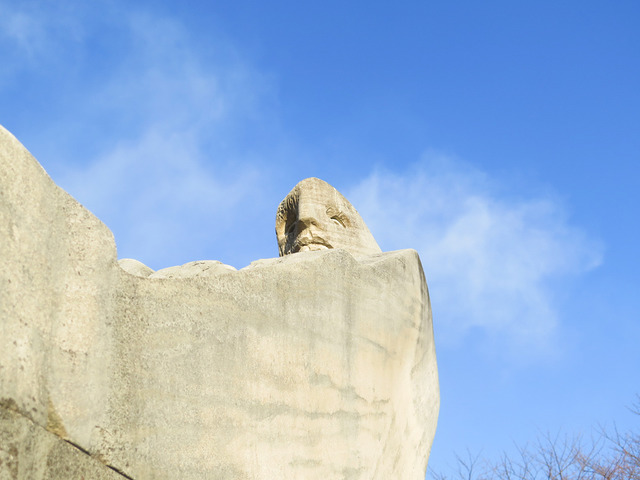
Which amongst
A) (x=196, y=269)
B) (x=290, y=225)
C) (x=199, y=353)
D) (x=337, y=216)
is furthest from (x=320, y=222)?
(x=199, y=353)

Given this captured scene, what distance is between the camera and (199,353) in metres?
3.15

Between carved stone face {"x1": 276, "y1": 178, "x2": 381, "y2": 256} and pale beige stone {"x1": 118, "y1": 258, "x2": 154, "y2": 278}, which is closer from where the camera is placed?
pale beige stone {"x1": 118, "y1": 258, "x2": 154, "y2": 278}

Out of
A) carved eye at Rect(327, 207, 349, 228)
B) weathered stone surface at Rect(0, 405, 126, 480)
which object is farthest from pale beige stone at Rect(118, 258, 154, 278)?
carved eye at Rect(327, 207, 349, 228)

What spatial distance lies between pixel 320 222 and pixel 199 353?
104 inches

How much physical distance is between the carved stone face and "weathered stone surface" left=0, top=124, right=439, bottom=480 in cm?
121

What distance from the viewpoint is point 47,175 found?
8.84 feet

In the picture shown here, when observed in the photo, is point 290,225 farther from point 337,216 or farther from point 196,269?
point 196,269

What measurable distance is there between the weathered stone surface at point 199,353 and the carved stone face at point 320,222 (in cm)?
121

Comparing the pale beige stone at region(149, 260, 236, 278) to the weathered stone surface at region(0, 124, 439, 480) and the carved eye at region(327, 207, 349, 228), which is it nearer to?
the weathered stone surface at region(0, 124, 439, 480)

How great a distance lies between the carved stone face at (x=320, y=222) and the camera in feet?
18.5

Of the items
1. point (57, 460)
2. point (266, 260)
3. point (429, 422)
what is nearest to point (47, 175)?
point (57, 460)

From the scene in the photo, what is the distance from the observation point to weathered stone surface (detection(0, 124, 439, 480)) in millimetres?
2562

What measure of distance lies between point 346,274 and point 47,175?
176 centimetres

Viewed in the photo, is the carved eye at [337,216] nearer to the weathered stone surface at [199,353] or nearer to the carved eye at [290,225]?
the carved eye at [290,225]
